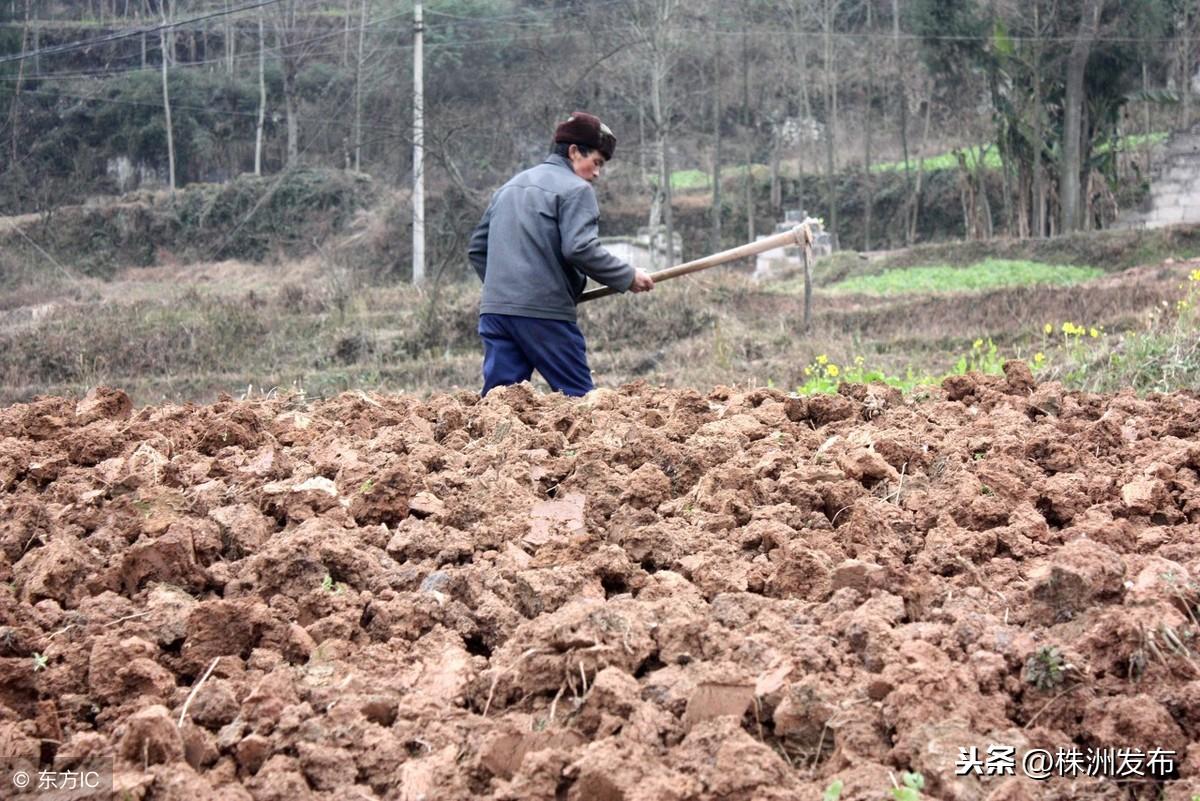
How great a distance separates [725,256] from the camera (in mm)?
6395

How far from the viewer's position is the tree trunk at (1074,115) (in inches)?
1010

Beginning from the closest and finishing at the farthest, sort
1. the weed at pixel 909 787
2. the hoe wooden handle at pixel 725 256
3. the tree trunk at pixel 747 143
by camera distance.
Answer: the weed at pixel 909 787 < the hoe wooden handle at pixel 725 256 < the tree trunk at pixel 747 143

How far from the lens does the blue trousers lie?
598 centimetres

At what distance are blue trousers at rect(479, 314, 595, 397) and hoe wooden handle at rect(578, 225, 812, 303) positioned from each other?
0.29m

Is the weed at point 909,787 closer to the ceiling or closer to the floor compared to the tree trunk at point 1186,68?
closer to the floor

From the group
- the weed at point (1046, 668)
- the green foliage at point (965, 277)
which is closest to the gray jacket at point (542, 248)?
the weed at point (1046, 668)

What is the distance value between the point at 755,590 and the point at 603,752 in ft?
3.00

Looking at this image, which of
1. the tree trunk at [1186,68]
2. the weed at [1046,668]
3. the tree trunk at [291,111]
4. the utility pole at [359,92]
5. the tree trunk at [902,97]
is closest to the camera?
the weed at [1046,668]

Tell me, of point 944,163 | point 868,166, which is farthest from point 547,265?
point 944,163

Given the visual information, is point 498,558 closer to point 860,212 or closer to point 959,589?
point 959,589

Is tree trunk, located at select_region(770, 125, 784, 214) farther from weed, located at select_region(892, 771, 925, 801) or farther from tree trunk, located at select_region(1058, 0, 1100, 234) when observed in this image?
weed, located at select_region(892, 771, 925, 801)

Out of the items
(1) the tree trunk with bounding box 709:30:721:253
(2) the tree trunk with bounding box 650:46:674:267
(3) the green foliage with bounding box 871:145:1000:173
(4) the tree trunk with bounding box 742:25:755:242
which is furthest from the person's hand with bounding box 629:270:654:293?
(3) the green foliage with bounding box 871:145:1000:173

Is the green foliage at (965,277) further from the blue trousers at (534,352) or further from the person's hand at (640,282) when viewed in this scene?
the blue trousers at (534,352)

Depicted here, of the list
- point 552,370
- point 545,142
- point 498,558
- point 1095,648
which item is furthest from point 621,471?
point 545,142
